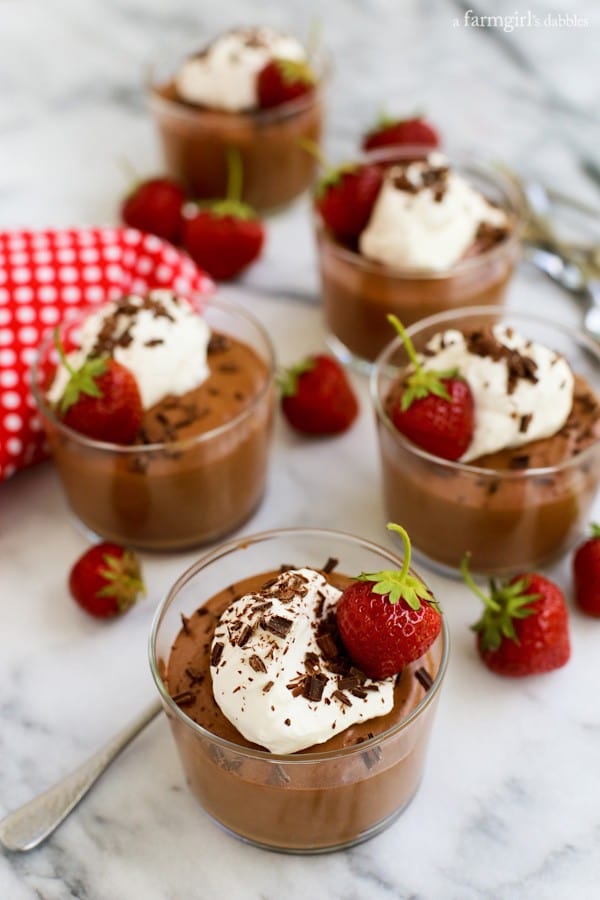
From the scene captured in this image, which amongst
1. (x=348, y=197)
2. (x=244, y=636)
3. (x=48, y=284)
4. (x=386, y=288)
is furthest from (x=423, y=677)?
(x=48, y=284)

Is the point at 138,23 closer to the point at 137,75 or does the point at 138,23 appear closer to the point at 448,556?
the point at 137,75

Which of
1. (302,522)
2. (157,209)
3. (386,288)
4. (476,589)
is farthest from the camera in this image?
(157,209)

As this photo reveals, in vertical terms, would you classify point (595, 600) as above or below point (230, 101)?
below

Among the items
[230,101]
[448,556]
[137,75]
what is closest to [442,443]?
[448,556]

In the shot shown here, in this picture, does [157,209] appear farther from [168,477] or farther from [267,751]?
[267,751]

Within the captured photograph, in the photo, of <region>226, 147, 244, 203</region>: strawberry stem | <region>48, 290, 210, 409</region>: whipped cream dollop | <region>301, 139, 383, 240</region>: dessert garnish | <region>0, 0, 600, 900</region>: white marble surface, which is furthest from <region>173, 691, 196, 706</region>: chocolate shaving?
<region>226, 147, 244, 203</region>: strawberry stem
